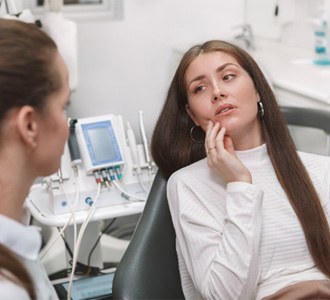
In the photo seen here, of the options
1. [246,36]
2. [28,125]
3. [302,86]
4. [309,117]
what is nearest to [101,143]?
[309,117]

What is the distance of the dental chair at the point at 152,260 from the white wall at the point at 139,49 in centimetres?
145

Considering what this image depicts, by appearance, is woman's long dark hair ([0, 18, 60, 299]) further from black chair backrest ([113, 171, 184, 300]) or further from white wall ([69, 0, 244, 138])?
white wall ([69, 0, 244, 138])

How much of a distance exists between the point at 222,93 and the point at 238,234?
1.31ft

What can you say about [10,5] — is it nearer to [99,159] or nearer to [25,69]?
[99,159]

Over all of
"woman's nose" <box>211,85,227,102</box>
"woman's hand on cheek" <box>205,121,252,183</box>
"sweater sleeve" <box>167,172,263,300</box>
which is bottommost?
"sweater sleeve" <box>167,172,263,300</box>

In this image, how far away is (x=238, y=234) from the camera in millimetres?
1553

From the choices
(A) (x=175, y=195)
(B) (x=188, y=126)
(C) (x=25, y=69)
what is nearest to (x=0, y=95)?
(C) (x=25, y=69)

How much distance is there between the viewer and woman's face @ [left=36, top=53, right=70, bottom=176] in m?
1.05

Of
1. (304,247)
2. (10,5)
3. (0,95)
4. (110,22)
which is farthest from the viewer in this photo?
(110,22)

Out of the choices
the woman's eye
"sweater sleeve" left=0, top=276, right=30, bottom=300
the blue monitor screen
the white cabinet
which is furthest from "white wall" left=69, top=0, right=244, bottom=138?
"sweater sleeve" left=0, top=276, right=30, bottom=300

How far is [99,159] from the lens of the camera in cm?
203

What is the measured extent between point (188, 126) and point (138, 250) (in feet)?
1.32

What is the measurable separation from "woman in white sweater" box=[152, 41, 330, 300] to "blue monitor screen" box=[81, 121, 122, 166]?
0.91 ft

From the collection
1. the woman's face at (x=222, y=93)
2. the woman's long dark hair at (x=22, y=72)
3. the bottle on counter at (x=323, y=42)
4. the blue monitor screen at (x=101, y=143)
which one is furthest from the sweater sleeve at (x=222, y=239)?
the bottle on counter at (x=323, y=42)
